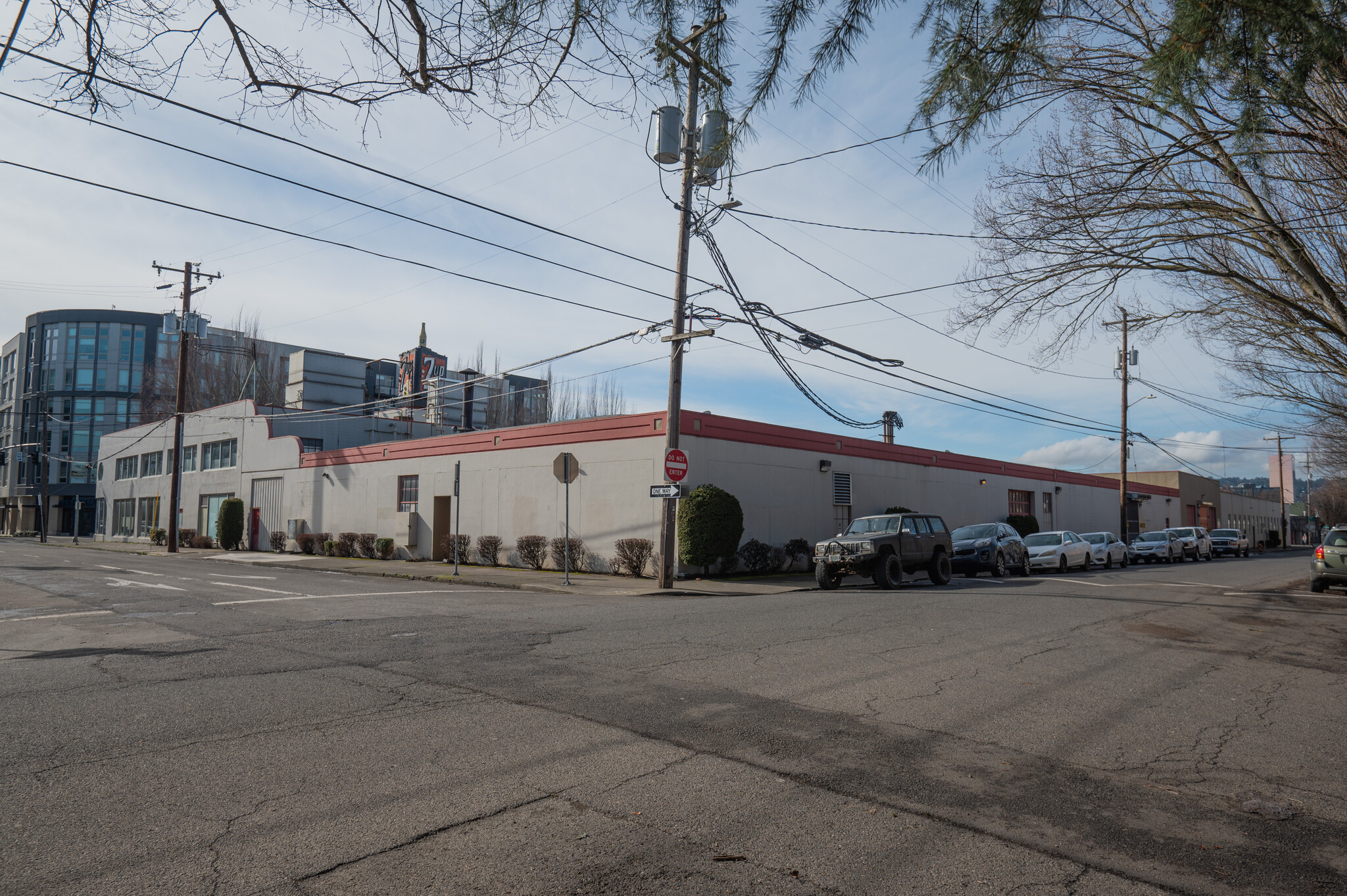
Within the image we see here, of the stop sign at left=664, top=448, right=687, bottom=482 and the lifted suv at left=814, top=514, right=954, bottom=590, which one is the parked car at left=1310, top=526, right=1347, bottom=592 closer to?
the lifted suv at left=814, top=514, right=954, bottom=590

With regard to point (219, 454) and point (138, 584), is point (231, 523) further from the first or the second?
point (138, 584)

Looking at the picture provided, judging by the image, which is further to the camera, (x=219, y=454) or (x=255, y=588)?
(x=219, y=454)

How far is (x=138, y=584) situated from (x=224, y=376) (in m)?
55.9

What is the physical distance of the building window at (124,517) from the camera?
52844mm

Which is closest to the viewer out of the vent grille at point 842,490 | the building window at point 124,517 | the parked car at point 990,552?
the parked car at point 990,552

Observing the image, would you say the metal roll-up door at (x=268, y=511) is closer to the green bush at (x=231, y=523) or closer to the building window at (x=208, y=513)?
the green bush at (x=231, y=523)

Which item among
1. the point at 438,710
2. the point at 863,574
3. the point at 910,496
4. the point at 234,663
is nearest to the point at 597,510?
the point at 863,574

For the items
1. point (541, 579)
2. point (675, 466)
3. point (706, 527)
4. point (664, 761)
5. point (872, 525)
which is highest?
point (675, 466)

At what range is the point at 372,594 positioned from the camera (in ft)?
54.2

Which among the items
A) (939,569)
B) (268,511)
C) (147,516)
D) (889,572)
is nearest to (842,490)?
(939,569)

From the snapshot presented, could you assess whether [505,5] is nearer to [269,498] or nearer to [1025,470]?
[269,498]

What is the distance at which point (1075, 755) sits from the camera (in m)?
5.59

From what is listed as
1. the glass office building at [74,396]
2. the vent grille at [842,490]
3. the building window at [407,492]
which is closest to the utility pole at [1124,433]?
the vent grille at [842,490]

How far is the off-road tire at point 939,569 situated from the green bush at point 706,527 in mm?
4962
